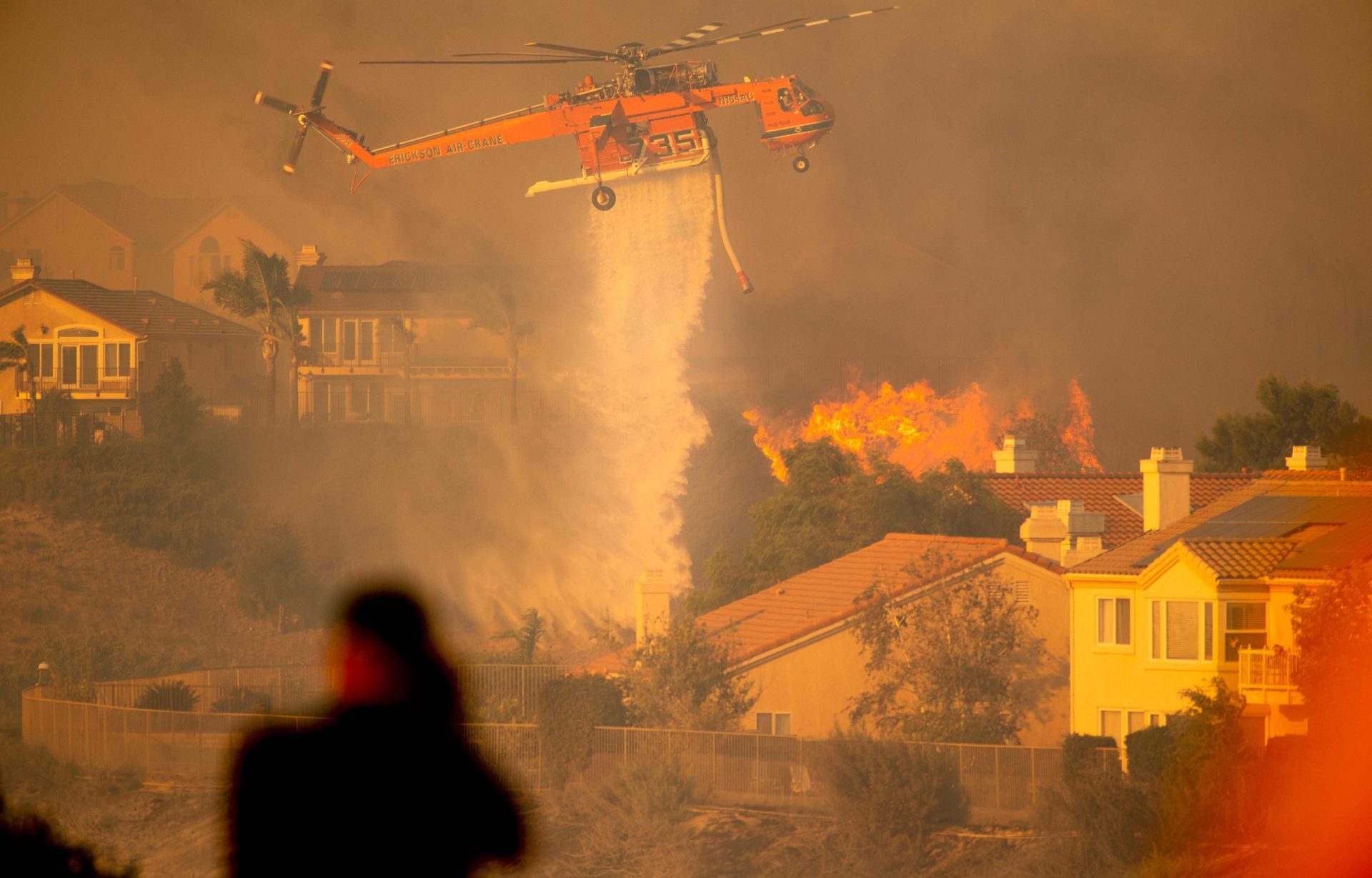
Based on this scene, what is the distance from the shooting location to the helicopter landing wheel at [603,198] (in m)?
68.2

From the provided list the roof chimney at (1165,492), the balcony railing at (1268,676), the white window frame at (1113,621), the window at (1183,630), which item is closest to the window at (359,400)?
the roof chimney at (1165,492)

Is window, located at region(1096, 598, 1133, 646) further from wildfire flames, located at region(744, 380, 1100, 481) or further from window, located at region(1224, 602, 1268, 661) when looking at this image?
wildfire flames, located at region(744, 380, 1100, 481)

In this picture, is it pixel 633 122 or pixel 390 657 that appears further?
Answer: pixel 633 122

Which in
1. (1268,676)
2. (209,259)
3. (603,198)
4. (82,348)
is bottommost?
(1268,676)

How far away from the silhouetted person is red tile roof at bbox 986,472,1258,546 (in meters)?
17.3

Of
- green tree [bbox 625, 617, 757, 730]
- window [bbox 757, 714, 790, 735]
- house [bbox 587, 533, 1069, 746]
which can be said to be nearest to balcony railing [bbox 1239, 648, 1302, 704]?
house [bbox 587, 533, 1069, 746]

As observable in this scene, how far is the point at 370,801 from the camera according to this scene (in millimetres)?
42781

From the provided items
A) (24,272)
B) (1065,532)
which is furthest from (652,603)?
(24,272)

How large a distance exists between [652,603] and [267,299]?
131 feet

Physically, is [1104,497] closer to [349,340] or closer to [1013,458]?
[1013,458]

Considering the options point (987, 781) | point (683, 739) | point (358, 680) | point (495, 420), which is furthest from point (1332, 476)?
point (495, 420)

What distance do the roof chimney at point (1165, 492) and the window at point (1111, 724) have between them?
9305 mm

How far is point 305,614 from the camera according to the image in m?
65.1

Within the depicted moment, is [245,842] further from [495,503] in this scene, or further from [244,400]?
[244,400]
